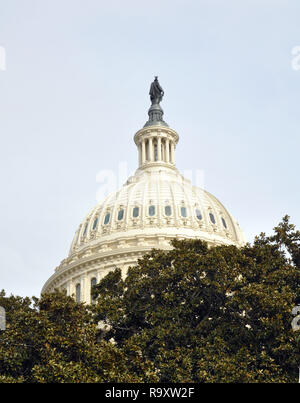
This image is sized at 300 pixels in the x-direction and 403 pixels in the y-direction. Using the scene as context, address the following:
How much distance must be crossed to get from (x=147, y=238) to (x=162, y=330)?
4376 cm

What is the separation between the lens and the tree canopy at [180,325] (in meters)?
35.3

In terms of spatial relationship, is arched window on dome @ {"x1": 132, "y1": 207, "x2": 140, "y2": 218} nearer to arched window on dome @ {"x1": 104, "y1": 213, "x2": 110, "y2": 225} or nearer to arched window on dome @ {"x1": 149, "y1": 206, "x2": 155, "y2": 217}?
arched window on dome @ {"x1": 149, "y1": 206, "x2": 155, "y2": 217}

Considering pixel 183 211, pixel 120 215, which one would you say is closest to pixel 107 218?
pixel 120 215

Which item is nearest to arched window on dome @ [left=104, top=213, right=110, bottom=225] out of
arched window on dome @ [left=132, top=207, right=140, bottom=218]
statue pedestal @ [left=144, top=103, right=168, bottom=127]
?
arched window on dome @ [left=132, top=207, right=140, bottom=218]

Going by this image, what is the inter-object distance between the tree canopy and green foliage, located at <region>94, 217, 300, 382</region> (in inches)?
2.3

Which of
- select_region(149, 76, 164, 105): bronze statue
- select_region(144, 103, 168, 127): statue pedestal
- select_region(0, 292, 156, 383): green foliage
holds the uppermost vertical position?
select_region(149, 76, 164, 105): bronze statue

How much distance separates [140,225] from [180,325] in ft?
150

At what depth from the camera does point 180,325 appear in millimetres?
40531

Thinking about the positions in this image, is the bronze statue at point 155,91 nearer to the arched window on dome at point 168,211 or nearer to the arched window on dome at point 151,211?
the arched window on dome at point 168,211

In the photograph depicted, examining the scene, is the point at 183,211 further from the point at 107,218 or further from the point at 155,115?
the point at 155,115

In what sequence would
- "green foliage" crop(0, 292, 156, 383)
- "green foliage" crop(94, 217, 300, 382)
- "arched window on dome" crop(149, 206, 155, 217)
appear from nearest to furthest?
"green foliage" crop(0, 292, 156, 383) < "green foliage" crop(94, 217, 300, 382) < "arched window on dome" crop(149, 206, 155, 217)

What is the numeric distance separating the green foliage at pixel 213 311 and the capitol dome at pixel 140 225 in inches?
1359

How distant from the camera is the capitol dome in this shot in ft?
270
